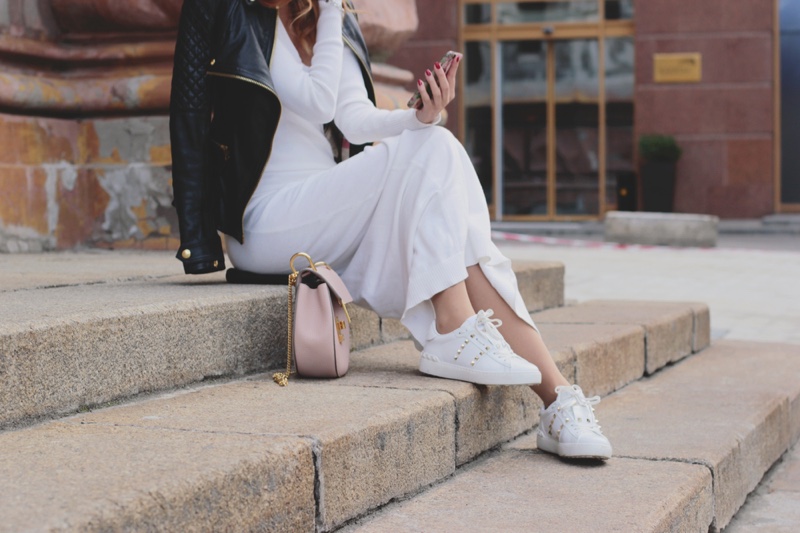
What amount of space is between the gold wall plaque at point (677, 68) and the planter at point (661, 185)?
4.15ft

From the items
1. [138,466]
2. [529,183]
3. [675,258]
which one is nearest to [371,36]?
[138,466]

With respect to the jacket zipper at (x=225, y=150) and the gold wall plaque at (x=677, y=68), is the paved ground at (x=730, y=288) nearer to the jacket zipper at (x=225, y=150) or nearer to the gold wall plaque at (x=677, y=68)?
the jacket zipper at (x=225, y=150)

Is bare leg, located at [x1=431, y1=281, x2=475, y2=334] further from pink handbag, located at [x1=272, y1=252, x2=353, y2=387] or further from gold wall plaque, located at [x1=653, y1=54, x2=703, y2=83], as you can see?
gold wall plaque, located at [x1=653, y1=54, x2=703, y2=83]

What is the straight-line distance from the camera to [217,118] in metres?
3.57

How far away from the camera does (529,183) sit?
18.3 metres

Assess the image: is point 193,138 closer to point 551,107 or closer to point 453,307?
point 453,307

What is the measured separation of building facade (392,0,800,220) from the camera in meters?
17.7

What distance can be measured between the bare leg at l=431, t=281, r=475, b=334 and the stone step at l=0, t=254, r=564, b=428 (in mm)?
462

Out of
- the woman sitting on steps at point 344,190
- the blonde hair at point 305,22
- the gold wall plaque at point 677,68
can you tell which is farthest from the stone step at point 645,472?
the gold wall plaque at point 677,68

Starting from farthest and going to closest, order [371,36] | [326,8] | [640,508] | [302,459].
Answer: [371,36]
[326,8]
[640,508]
[302,459]

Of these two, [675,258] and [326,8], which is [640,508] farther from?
[675,258]

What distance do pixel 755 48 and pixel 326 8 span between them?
1511cm

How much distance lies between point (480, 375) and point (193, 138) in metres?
1.10

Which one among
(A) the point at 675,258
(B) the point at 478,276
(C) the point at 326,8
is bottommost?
(A) the point at 675,258
